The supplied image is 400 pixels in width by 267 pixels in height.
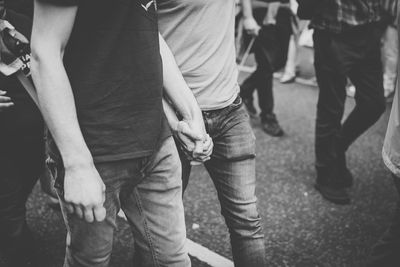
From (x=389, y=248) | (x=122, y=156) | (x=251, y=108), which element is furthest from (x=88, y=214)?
(x=251, y=108)

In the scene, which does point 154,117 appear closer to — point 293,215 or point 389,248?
point 389,248

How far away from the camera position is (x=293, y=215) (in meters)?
3.28

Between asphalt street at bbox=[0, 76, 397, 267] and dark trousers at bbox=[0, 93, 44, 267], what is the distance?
320mm

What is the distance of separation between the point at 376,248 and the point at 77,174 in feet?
4.90

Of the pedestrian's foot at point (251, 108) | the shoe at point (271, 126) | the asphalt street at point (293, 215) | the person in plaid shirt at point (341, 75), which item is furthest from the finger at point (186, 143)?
the pedestrian's foot at point (251, 108)

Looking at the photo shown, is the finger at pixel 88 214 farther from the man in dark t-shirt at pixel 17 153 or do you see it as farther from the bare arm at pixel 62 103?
the man in dark t-shirt at pixel 17 153

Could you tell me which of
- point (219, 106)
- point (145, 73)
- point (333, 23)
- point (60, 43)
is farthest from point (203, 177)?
point (60, 43)

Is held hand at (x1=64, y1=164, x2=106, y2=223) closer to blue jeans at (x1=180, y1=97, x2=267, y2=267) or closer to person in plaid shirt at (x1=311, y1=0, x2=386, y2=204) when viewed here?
blue jeans at (x1=180, y1=97, x2=267, y2=267)

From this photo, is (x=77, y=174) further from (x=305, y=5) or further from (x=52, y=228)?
(x=305, y=5)

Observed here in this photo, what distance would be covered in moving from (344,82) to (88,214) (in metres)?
2.34

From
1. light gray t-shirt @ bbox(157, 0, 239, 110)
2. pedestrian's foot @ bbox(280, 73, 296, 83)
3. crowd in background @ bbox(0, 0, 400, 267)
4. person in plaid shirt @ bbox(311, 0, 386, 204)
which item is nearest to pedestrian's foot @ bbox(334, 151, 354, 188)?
person in plaid shirt @ bbox(311, 0, 386, 204)

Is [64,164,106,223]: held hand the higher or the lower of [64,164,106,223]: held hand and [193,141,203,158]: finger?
the higher

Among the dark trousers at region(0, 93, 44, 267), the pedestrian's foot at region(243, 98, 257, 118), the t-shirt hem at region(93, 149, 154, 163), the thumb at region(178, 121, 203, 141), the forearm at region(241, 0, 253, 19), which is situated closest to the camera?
the t-shirt hem at region(93, 149, 154, 163)

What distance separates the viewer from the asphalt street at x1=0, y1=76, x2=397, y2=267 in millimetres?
2832
